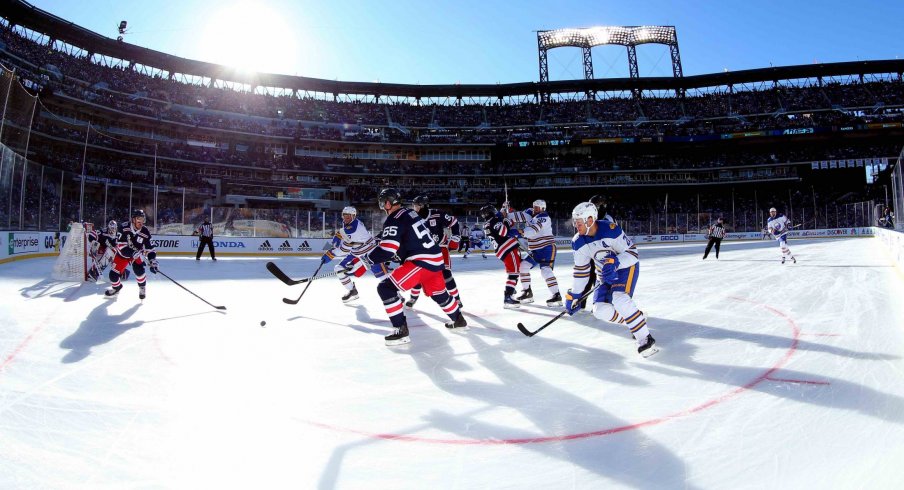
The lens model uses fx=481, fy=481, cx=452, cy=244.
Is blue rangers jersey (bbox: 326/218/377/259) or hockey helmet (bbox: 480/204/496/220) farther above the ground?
hockey helmet (bbox: 480/204/496/220)

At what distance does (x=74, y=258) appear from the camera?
35.5 ft

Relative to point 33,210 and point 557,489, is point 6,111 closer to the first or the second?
point 33,210

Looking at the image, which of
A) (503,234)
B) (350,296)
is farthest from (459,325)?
(350,296)

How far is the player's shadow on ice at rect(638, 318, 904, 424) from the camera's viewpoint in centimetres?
317

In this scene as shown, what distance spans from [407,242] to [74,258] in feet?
32.0

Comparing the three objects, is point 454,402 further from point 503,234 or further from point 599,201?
point 503,234

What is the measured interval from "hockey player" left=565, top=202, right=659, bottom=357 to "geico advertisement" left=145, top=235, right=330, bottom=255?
19.3 metres

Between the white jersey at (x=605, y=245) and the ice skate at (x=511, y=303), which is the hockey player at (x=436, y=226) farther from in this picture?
the white jersey at (x=605, y=245)

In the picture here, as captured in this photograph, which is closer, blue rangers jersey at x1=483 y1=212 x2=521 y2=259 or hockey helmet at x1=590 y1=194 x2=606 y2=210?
hockey helmet at x1=590 y1=194 x2=606 y2=210

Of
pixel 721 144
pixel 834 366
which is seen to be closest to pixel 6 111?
pixel 834 366

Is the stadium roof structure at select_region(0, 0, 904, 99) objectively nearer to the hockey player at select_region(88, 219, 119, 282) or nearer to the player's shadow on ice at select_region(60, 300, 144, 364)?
the hockey player at select_region(88, 219, 119, 282)

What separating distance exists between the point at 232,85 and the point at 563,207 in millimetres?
34475

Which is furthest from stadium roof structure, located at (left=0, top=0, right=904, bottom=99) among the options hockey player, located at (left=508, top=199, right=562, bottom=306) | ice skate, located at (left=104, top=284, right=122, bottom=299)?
hockey player, located at (left=508, top=199, right=562, bottom=306)

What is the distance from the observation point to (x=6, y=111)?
11961 mm
